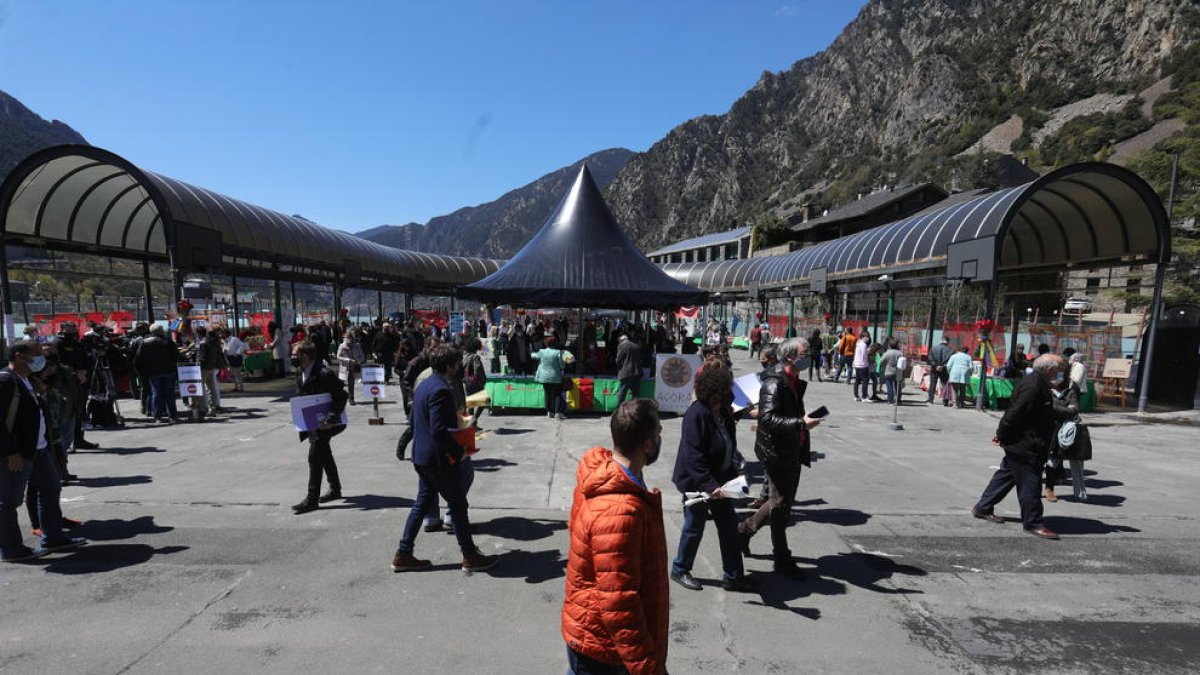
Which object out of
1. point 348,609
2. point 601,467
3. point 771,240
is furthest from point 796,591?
point 771,240

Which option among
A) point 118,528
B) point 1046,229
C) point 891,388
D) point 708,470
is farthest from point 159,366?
point 1046,229

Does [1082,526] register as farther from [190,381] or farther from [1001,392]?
[190,381]

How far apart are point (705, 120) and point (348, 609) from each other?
Answer: 587 ft

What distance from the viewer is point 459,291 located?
12305 millimetres

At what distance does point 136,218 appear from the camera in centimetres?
1650

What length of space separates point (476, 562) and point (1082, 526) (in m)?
5.90

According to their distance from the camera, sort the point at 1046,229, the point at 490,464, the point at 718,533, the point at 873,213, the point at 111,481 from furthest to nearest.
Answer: the point at 873,213, the point at 1046,229, the point at 490,464, the point at 111,481, the point at 718,533

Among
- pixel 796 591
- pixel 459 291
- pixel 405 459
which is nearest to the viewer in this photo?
pixel 796 591

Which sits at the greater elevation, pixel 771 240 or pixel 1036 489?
pixel 771 240

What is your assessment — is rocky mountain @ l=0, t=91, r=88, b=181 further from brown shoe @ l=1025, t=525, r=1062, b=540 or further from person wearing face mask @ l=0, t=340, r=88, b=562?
brown shoe @ l=1025, t=525, r=1062, b=540

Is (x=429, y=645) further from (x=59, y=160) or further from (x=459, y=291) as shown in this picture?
(x=59, y=160)

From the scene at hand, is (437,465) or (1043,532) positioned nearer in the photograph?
(437,465)

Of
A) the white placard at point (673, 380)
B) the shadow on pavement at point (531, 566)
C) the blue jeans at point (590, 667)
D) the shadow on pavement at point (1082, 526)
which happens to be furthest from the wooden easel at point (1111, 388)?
the blue jeans at point (590, 667)

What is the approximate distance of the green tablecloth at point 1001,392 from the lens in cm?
1234
